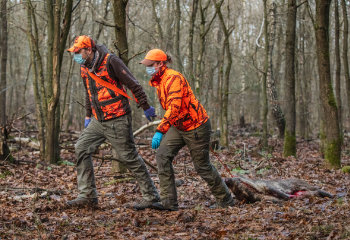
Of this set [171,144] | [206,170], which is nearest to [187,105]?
[171,144]

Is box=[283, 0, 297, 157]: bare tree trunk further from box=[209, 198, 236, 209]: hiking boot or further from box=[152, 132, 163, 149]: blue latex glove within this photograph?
box=[152, 132, 163, 149]: blue latex glove

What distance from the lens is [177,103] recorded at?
205 inches

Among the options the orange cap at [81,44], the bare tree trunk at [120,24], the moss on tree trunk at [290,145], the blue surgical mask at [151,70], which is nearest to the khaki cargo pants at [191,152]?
the blue surgical mask at [151,70]

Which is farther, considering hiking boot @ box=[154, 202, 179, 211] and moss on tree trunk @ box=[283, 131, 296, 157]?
moss on tree trunk @ box=[283, 131, 296, 157]

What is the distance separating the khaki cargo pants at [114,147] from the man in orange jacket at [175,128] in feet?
0.94

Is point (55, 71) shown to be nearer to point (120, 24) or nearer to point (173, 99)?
point (120, 24)

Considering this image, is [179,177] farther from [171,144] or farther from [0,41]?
[0,41]

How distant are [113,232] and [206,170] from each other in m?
1.69

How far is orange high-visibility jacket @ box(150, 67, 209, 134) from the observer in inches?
205

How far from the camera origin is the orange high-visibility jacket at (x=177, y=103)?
521 centimetres

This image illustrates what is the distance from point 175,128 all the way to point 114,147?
35.1 inches

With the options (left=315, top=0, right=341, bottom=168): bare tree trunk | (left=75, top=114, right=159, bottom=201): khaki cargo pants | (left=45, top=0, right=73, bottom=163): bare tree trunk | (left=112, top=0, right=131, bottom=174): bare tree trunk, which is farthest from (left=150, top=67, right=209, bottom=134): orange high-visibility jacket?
(left=315, top=0, right=341, bottom=168): bare tree trunk

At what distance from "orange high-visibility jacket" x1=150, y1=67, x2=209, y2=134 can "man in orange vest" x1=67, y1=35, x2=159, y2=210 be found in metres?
0.29

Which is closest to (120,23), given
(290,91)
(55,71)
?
(55,71)
